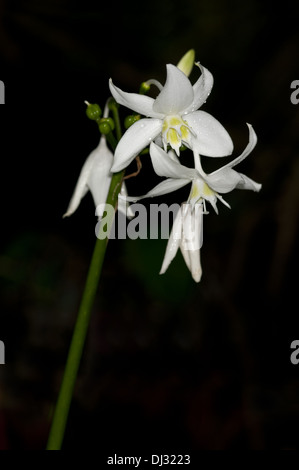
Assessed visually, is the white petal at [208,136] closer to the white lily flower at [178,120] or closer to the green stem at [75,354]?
the white lily flower at [178,120]

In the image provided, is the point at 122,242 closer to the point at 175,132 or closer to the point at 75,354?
the point at 175,132

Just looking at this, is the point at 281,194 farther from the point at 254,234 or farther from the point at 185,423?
the point at 185,423

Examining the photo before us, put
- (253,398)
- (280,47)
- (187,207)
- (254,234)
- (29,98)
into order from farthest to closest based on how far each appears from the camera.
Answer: (254,234), (280,47), (29,98), (253,398), (187,207)

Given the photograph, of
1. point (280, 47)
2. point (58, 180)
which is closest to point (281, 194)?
point (280, 47)

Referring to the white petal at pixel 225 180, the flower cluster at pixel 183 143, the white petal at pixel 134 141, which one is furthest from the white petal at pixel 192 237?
the white petal at pixel 134 141

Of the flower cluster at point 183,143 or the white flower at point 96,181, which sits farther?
the white flower at point 96,181

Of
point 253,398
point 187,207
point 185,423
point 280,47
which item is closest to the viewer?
point 187,207

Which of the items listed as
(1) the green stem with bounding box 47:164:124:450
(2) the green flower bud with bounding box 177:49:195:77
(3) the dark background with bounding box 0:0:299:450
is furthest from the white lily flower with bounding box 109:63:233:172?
(3) the dark background with bounding box 0:0:299:450
